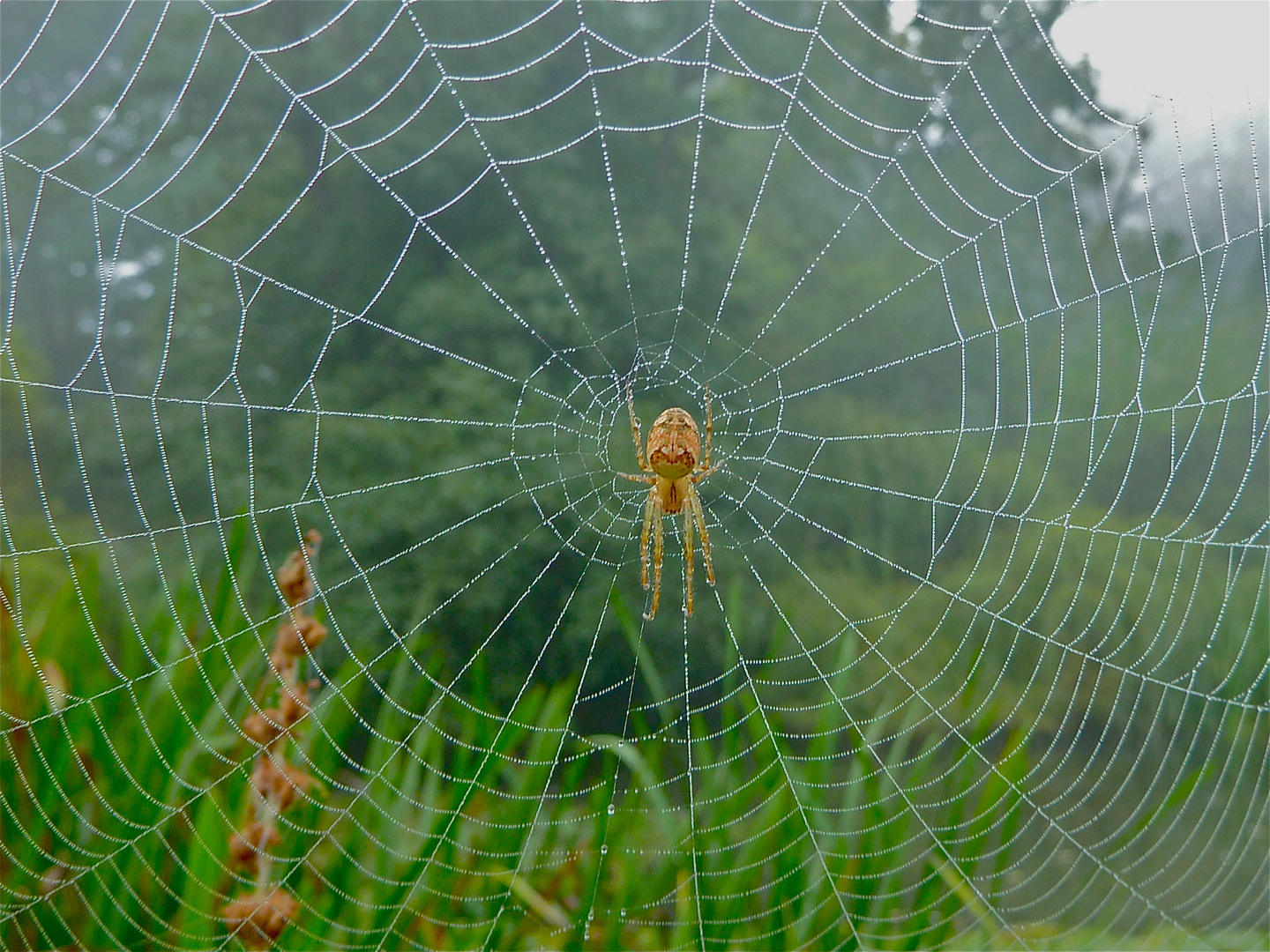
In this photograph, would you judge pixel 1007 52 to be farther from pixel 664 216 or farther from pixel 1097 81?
pixel 664 216

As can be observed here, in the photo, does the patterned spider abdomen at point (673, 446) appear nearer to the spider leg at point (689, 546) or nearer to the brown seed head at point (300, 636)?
the spider leg at point (689, 546)

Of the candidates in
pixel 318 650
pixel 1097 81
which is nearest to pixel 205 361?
pixel 318 650

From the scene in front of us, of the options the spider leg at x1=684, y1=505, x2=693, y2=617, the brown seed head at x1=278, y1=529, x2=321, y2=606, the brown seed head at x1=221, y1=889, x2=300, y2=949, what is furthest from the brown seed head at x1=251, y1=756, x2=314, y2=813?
the spider leg at x1=684, y1=505, x2=693, y2=617

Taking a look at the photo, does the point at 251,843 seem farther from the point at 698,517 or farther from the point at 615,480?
the point at 615,480

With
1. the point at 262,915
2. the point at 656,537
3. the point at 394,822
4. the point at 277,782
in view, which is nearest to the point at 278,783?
the point at 277,782

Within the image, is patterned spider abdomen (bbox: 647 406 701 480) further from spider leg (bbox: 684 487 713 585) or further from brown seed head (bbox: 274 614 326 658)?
brown seed head (bbox: 274 614 326 658)

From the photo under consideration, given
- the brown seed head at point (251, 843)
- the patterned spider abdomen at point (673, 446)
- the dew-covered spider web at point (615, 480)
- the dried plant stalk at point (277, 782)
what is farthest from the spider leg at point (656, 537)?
the brown seed head at point (251, 843)
